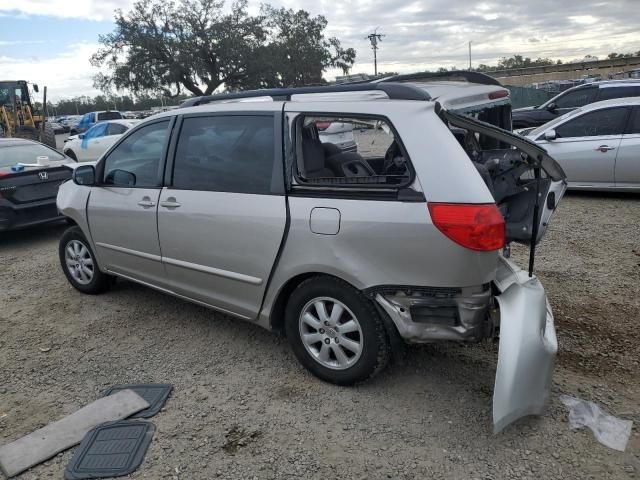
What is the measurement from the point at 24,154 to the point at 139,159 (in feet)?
14.9

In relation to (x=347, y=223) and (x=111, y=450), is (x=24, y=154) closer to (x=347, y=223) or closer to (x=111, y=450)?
(x=111, y=450)

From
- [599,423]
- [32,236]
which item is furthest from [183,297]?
[32,236]

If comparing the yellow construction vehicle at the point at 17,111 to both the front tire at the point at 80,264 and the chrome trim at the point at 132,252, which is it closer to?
the front tire at the point at 80,264

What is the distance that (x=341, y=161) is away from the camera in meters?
3.62

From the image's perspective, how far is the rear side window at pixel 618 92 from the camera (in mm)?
10070

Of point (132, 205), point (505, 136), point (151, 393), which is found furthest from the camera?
point (132, 205)

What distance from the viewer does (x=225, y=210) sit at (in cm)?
339

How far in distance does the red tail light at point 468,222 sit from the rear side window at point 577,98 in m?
10.3

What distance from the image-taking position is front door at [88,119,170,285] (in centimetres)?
395

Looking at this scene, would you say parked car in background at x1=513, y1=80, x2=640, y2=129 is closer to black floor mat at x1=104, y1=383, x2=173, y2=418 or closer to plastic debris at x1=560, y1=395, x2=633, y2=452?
plastic debris at x1=560, y1=395, x2=633, y2=452

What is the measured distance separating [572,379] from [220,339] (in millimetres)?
2405

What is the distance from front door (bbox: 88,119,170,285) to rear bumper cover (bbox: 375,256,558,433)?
1972 millimetres

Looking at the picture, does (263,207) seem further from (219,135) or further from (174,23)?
(174,23)

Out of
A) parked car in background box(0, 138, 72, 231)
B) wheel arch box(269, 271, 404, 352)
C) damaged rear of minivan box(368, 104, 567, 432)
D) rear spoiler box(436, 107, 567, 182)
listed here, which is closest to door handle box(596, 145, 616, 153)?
rear spoiler box(436, 107, 567, 182)
